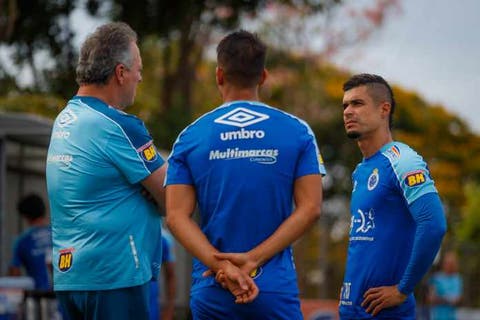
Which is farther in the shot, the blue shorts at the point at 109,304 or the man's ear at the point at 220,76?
the blue shorts at the point at 109,304

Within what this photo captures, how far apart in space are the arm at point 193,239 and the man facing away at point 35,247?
25.7 ft

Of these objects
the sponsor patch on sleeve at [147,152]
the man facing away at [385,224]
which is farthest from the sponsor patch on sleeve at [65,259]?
the man facing away at [385,224]

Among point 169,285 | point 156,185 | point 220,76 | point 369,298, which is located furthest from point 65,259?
point 169,285

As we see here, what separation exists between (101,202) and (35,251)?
745 centimetres

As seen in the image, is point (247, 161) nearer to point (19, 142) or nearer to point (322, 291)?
point (19, 142)

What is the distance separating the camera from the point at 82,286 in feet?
21.1

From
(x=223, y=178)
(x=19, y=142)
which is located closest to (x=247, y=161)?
(x=223, y=178)

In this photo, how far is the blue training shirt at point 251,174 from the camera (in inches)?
228

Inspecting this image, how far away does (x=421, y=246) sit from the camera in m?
6.85

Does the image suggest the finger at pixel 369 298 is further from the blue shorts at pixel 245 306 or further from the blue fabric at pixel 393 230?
the blue shorts at pixel 245 306

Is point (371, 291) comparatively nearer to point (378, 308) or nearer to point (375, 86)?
point (378, 308)

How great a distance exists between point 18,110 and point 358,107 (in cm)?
1489

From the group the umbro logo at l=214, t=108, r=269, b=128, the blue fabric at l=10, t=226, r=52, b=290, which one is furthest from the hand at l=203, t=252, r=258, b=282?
the blue fabric at l=10, t=226, r=52, b=290

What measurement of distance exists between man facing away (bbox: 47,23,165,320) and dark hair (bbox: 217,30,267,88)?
823 mm
